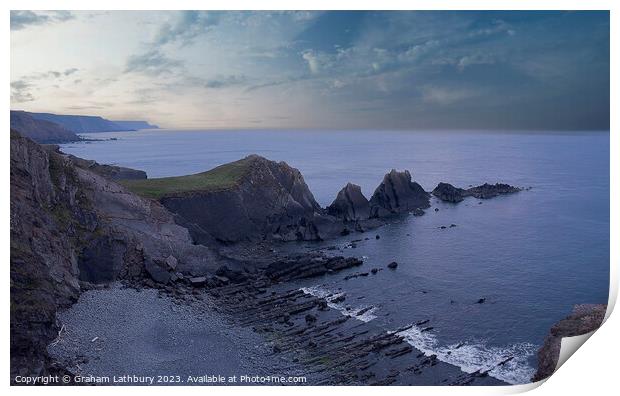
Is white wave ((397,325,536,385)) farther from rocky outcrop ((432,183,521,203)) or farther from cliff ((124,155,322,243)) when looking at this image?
rocky outcrop ((432,183,521,203))

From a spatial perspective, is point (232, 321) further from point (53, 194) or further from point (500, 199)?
point (500, 199)

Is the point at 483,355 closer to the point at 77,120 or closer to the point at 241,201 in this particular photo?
the point at 241,201

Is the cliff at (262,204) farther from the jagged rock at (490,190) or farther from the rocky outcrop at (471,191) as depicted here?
the jagged rock at (490,190)

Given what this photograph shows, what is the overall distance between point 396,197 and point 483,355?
31.7 m

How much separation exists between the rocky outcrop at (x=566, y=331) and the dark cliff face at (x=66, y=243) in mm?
18593

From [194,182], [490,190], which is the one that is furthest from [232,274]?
[490,190]

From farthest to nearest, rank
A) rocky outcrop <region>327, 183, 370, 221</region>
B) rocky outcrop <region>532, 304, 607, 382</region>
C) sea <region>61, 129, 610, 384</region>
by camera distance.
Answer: rocky outcrop <region>327, 183, 370, 221</region>
sea <region>61, 129, 610, 384</region>
rocky outcrop <region>532, 304, 607, 382</region>

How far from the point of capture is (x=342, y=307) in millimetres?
27438

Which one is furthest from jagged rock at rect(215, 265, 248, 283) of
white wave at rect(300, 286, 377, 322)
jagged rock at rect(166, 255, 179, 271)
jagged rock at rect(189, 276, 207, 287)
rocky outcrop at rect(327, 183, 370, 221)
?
rocky outcrop at rect(327, 183, 370, 221)

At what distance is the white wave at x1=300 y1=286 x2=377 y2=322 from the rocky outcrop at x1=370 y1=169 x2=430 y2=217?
20009mm

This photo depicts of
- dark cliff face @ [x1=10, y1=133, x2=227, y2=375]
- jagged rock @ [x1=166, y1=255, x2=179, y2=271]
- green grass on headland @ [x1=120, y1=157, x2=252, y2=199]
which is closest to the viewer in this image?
dark cliff face @ [x1=10, y1=133, x2=227, y2=375]

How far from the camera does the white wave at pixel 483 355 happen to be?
778 inches

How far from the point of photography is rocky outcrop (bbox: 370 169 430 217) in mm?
50719
